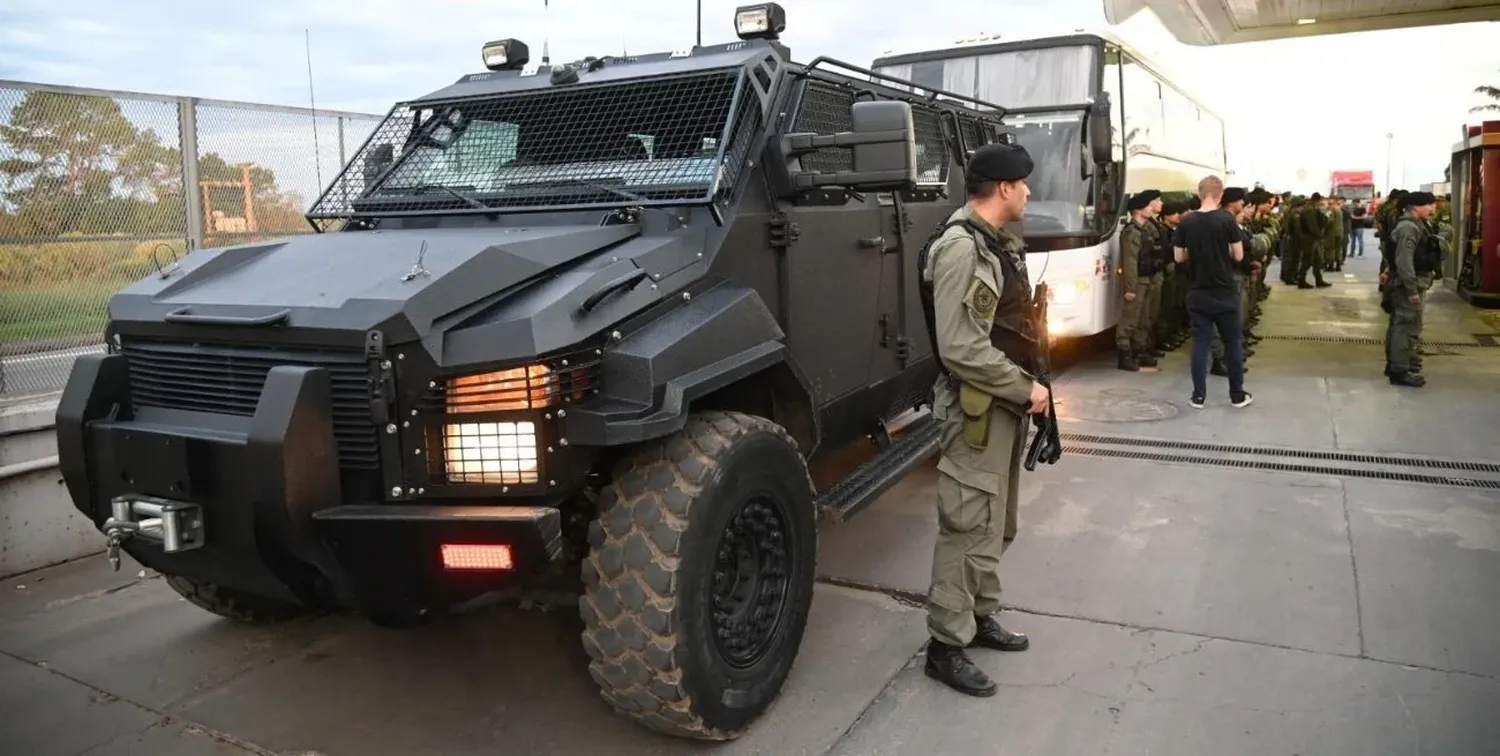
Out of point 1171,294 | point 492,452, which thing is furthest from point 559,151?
point 1171,294

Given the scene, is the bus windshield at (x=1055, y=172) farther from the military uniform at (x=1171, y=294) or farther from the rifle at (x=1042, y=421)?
the rifle at (x=1042, y=421)

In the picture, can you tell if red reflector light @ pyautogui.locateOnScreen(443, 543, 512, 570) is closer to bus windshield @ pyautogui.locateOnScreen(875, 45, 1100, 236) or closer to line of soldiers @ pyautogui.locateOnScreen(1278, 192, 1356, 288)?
bus windshield @ pyautogui.locateOnScreen(875, 45, 1100, 236)

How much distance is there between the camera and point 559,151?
436cm

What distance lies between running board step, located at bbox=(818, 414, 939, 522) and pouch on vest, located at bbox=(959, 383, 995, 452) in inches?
28.2

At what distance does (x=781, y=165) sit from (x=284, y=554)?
2.19 metres

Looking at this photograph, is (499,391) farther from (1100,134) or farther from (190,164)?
(1100,134)

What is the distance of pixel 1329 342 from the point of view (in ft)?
39.4

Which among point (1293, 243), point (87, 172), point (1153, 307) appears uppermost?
point (87, 172)

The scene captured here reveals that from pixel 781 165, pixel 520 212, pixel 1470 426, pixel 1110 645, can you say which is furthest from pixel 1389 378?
pixel 520 212

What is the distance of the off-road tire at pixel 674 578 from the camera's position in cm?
307

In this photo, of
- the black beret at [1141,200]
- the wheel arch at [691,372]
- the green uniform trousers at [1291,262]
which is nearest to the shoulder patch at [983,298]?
the wheel arch at [691,372]

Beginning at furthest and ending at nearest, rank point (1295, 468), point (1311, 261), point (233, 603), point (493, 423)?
point (1311, 261) < point (1295, 468) < point (233, 603) < point (493, 423)

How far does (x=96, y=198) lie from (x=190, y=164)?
625 millimetres

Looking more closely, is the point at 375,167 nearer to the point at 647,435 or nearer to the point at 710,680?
the point at 647,435
